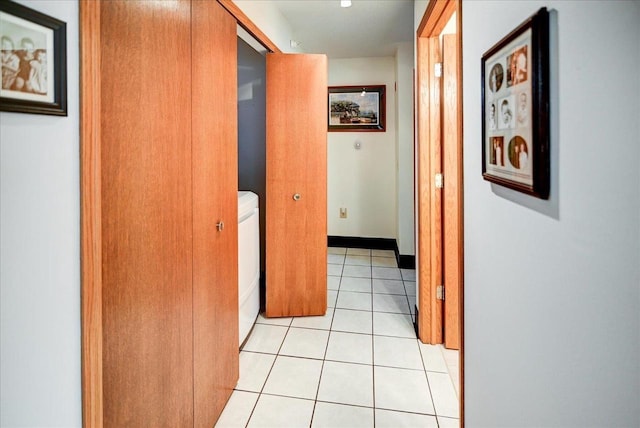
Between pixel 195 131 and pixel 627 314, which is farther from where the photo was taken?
pixel 195 131

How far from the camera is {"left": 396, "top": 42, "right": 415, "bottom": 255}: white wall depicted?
13.8ft

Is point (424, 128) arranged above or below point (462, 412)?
above

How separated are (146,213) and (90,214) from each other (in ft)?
0.94

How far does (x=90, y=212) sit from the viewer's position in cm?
94

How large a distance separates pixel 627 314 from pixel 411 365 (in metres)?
1.96

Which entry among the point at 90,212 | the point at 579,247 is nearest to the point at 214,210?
the point at 90,212

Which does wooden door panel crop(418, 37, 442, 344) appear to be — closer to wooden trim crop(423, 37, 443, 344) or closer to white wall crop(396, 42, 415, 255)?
wooden trim crop(423, 37, 443, 344)

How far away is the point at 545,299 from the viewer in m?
0.81

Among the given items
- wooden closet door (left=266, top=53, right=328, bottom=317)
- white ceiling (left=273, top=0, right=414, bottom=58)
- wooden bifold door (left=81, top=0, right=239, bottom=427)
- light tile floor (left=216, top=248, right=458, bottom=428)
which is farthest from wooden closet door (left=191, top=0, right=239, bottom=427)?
white ceiling (left=273, top=0, right=414, bottom=58)

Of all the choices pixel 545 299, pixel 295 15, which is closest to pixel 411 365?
pixel 545 299

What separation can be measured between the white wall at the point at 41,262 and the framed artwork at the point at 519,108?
1.02 m

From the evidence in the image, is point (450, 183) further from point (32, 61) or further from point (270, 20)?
point (32, 61)

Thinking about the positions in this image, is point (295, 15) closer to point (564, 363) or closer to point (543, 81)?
point (543, 81)

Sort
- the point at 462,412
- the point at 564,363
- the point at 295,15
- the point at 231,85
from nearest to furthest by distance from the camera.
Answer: the point at 564,363, the point at 462,412, the point at 231,85, the point at 295,15
